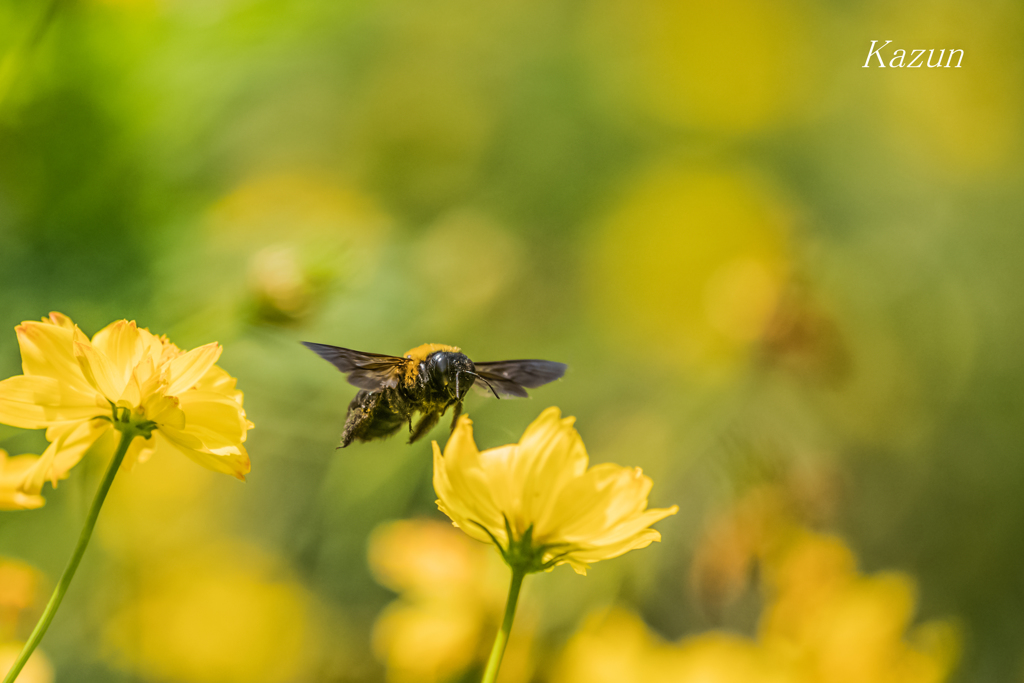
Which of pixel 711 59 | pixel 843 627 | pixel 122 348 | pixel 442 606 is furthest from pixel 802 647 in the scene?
pixel 711 59

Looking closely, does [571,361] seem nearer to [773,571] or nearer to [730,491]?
[730,491]

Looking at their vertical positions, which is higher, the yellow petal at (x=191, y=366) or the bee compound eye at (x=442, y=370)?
the bee compound eye at (x=442, y=370)

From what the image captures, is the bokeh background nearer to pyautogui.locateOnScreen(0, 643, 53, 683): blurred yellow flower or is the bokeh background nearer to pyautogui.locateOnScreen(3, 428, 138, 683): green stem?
pyautogui.locateOnScreen(0, 643, 53, 683): blurred yellow flower

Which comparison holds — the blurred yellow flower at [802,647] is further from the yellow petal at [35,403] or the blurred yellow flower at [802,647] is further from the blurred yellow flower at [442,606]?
the yellow petal at [35,403]

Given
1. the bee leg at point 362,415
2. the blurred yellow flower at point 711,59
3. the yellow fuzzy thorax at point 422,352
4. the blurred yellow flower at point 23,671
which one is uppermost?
the blurred yellow flower at point 711,59
